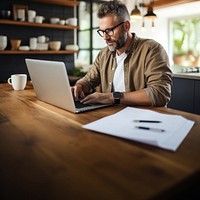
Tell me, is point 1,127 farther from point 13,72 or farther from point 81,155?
point 13,72

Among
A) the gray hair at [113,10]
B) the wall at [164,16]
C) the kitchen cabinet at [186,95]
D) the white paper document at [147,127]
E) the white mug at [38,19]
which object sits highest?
the wall at [164,16]

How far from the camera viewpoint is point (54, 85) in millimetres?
1129

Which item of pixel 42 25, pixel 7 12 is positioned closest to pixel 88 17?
pixel 42 25

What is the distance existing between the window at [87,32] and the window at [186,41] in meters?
2.13

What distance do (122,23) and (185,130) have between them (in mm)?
961

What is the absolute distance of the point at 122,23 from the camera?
158cm

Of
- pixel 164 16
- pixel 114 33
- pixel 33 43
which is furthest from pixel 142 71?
pixel 164 16

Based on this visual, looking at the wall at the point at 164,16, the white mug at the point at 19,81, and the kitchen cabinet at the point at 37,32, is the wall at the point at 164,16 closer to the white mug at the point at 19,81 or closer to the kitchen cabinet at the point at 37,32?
the kitchen cabinet at the point at 37,32

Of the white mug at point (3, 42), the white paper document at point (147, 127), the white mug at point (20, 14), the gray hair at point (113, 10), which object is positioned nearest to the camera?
the white paper document at point (147, 127)

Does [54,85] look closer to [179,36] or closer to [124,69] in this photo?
[124,69]

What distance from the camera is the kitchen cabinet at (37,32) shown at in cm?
330

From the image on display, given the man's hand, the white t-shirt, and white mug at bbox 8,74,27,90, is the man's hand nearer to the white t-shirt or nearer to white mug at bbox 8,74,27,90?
A: the white t-shirt

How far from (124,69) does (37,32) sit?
2.26 meters

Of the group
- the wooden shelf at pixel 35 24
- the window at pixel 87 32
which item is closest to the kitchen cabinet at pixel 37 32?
the wooden shelf at pixel 35 24
